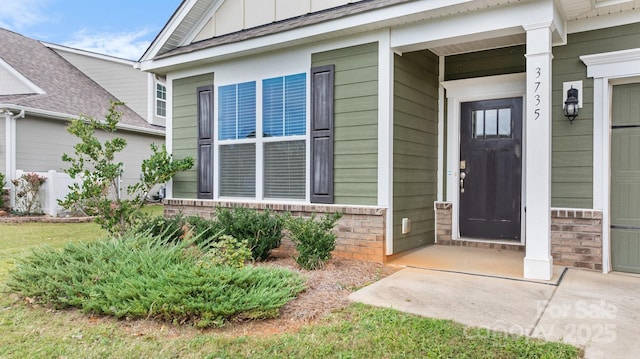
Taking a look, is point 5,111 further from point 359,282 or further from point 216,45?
point 359,282

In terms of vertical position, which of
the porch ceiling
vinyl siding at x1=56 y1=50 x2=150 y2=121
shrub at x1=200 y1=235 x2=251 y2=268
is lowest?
shrub at x1=200 y1=235 x2=251 y2=268

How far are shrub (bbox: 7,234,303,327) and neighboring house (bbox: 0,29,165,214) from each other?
8.45 metres

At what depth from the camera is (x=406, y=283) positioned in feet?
13.5

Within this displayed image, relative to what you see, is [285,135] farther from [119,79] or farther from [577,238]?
[119,79]

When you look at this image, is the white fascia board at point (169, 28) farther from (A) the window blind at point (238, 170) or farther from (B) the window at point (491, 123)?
(B) the window at point (491, 123)

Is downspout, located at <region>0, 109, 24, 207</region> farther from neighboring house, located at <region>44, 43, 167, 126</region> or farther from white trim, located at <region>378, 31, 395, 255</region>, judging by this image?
white trim, located at <region>378, 31, 395, 255</region>

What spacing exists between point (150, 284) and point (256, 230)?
1872mm

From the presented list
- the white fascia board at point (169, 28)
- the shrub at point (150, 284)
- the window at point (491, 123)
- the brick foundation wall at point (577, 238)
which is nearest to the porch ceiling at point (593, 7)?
the window at point (491, 123)

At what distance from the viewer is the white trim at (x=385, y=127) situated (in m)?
5.01

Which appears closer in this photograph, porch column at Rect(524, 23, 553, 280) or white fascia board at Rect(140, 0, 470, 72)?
porch column at Rect(524, 23, 553, 280)

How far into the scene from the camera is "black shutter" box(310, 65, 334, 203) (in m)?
5.40

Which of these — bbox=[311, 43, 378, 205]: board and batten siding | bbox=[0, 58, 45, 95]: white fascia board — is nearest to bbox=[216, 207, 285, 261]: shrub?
bbox=[311, 43, 378, 205]: board and batten siding

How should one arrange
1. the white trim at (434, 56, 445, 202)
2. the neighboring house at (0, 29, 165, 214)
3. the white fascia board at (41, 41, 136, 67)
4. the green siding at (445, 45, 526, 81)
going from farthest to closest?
1. the white fascia board at (41, 41, 136, 67)
2. the neighboring house at (0, 29, 165, 214)
3. the white trim at (434, 56, 445, 202)
4. the green siding at (445, 45, 526, 81)

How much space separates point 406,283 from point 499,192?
7.93ft
